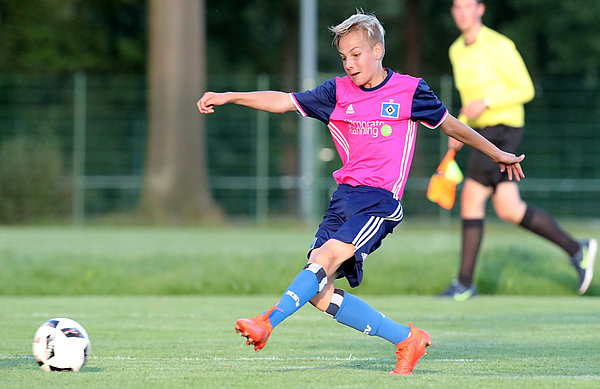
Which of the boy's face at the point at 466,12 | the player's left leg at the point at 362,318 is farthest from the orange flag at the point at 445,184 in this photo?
the player's left leg at the point at 362,318


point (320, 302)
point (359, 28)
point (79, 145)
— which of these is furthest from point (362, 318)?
point (79, 145)

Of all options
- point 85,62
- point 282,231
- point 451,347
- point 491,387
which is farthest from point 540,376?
point 85,62

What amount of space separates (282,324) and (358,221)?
264 centimetres

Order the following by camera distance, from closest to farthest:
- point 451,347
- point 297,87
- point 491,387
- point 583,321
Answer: point 491,387 < point 451,347 < point 583,321 < point 297,87

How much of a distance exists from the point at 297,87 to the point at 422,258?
1233 centimetres

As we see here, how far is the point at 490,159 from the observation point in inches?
398

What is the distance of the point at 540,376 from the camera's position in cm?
554

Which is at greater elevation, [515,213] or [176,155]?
[176,155]

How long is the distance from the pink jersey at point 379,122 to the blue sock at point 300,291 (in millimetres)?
601

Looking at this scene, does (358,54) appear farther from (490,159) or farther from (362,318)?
(490,159)

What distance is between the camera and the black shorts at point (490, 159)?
33.1ft

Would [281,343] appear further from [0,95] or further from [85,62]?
[85,62]

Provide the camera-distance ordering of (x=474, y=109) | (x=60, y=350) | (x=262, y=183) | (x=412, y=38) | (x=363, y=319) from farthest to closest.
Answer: (x=412, y=38) → (x=262, y=183) → (x=474, y=109) → (x=363, y=319) → (x=60, y=350)

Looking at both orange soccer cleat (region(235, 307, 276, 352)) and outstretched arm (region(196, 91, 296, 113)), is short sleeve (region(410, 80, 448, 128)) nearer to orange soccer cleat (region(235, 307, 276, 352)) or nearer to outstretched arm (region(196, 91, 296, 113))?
outstretched arm (region(196, 91, 296, 113))
